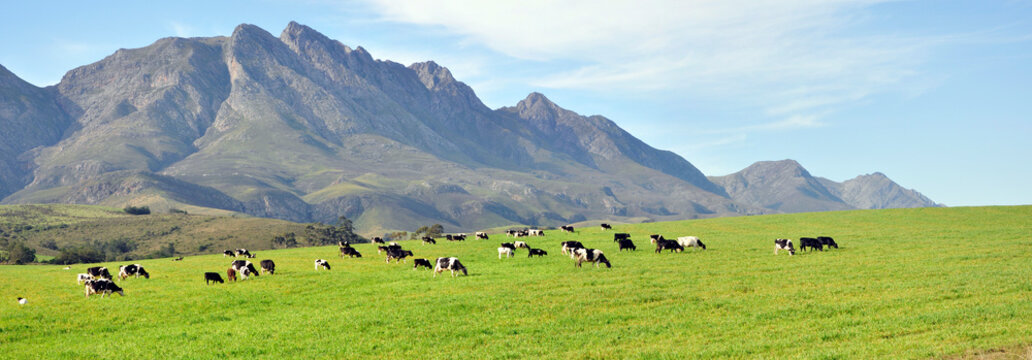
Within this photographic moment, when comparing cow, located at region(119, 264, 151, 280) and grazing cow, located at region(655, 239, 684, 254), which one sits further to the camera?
grazing cow, located at region(655, 239, 684, 254)

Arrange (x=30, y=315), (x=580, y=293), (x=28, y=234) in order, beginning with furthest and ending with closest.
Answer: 1. (x=28, y=234)
2. (x=580, y=293)
3. (x=30, y=315)

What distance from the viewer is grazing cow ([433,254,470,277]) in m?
39.4

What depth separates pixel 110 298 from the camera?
32.2 meters

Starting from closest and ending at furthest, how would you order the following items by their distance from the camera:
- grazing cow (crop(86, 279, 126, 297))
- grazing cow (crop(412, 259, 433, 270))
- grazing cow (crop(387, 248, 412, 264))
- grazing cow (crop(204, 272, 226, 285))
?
grazing cow (crop(86, 279, 126, 297)) → grazing cow (crop(204, 272, 226, 285)) → grazing cow (crop(412, 259, 433, 270)) → grazing cow (crop(387, 248, 412, 264))

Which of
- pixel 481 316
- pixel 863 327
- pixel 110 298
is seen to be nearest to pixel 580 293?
pixel 481 316

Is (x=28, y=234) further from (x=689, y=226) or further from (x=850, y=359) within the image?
(x=850, y=359)

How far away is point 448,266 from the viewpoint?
39938 mm

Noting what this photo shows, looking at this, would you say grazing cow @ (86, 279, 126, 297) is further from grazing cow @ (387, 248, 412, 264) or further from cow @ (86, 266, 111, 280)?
grazing cow @ (387, 248, 412, 264)

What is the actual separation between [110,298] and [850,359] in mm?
30011

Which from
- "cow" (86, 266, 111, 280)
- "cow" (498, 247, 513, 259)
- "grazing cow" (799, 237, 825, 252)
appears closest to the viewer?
"cow" (86, 266, 111, 280)

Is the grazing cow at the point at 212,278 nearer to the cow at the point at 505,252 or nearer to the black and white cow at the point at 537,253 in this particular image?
the cow at the point at 505,252

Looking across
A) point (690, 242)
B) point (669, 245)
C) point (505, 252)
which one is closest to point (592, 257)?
point (505, 252)

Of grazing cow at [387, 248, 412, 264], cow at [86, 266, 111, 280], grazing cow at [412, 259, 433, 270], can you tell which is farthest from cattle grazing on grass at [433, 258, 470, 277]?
cow at [86, 266, 111, 280]

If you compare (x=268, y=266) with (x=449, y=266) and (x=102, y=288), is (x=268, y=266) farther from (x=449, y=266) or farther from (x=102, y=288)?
(x=449, y=266)
